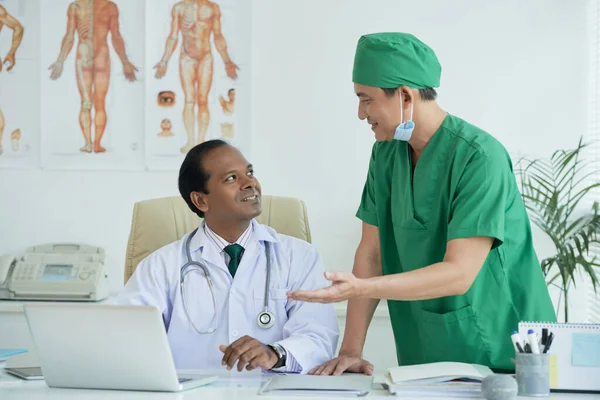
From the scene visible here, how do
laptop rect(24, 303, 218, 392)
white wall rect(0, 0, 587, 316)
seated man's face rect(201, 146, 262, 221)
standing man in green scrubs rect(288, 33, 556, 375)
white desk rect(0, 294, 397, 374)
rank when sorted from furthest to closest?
white wall rect(0, 0, 587, 316) < white desk rect(0, 294, 397, 374) < seated man's face rect(201, 146, 262, 221) < standing man in green scrubs rect(288, 33, 556, 375) < laptop rect(24, 303, 218, 392)

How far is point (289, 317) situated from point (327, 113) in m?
1.53

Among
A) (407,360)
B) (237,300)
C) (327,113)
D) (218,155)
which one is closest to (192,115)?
(327,113)

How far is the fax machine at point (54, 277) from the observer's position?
3.11 meters

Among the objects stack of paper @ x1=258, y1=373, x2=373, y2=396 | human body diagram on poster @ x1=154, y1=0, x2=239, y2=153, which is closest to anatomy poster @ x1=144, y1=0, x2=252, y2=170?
human body diagram on poster @ x1=154, y1=0, x2=239, y2=153

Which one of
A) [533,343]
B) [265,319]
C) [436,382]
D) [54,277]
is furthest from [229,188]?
[54,277]

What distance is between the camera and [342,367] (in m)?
1.81

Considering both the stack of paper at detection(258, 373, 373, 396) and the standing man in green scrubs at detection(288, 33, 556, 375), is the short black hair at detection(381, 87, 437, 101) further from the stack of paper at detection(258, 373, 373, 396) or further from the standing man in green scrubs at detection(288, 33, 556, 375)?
the stack of paper at detection(258, 373, 373, 396)

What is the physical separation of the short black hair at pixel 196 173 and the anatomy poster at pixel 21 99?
150cm

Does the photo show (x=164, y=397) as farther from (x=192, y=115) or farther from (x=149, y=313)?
(x=192, y=115)

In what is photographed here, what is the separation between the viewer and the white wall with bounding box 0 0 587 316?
3416 millimetres

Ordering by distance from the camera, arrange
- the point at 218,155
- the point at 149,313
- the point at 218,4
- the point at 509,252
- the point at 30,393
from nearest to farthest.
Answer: the point at 149,313 < the point at 30,393 < the point at 509,252 < the point at 218,155 < the point at 218,4

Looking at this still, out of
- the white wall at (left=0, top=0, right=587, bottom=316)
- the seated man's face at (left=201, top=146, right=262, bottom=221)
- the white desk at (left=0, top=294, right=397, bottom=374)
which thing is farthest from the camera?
the white wall at (left=0, top=0, right=587, bottom=316)

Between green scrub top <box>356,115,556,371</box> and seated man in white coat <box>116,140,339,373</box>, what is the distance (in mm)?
312

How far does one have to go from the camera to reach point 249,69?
3449mm
